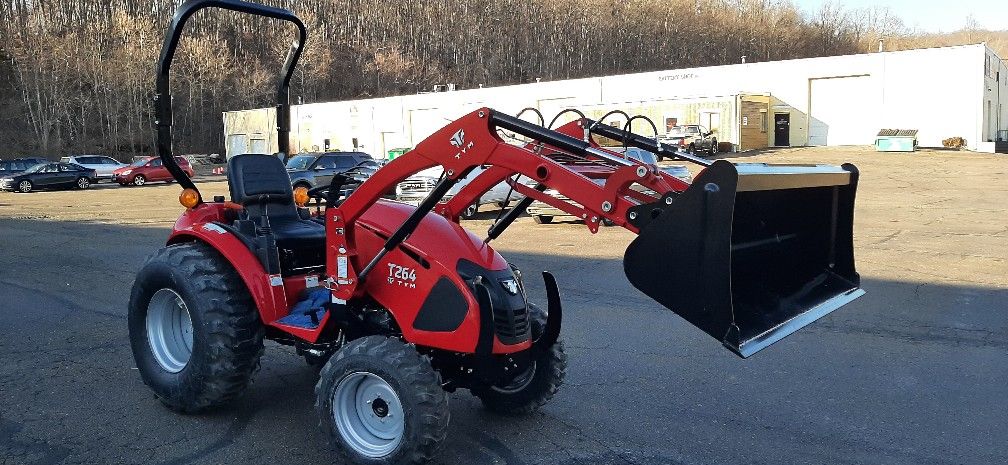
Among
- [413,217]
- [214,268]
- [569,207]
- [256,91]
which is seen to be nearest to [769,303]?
[569,207]

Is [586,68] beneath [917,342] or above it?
above

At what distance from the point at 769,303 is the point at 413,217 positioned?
202cm

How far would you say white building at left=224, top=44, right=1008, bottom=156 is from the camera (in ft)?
147

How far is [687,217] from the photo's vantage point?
3629mm

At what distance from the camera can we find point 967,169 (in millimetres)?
32594

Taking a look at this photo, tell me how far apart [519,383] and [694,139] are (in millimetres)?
38987

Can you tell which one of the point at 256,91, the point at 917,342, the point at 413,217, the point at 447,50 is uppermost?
the point at 447,50

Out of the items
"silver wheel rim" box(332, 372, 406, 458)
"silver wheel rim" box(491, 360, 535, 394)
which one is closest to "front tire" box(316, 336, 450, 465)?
"silver wheel rim" box(332, 372, 406, 458)

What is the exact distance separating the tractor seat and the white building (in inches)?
1556

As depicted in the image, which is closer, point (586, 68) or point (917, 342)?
point (917, 342)

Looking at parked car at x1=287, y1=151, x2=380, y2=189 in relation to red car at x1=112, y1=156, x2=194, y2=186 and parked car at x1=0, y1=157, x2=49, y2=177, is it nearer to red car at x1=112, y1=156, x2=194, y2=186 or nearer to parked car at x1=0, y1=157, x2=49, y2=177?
red car at x1=112, y1=156, x2=194, y2=186

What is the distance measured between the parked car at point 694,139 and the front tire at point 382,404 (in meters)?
37.5

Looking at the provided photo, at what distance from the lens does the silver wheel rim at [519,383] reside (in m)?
4.99

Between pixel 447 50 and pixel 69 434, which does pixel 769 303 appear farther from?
pixel 447 50
